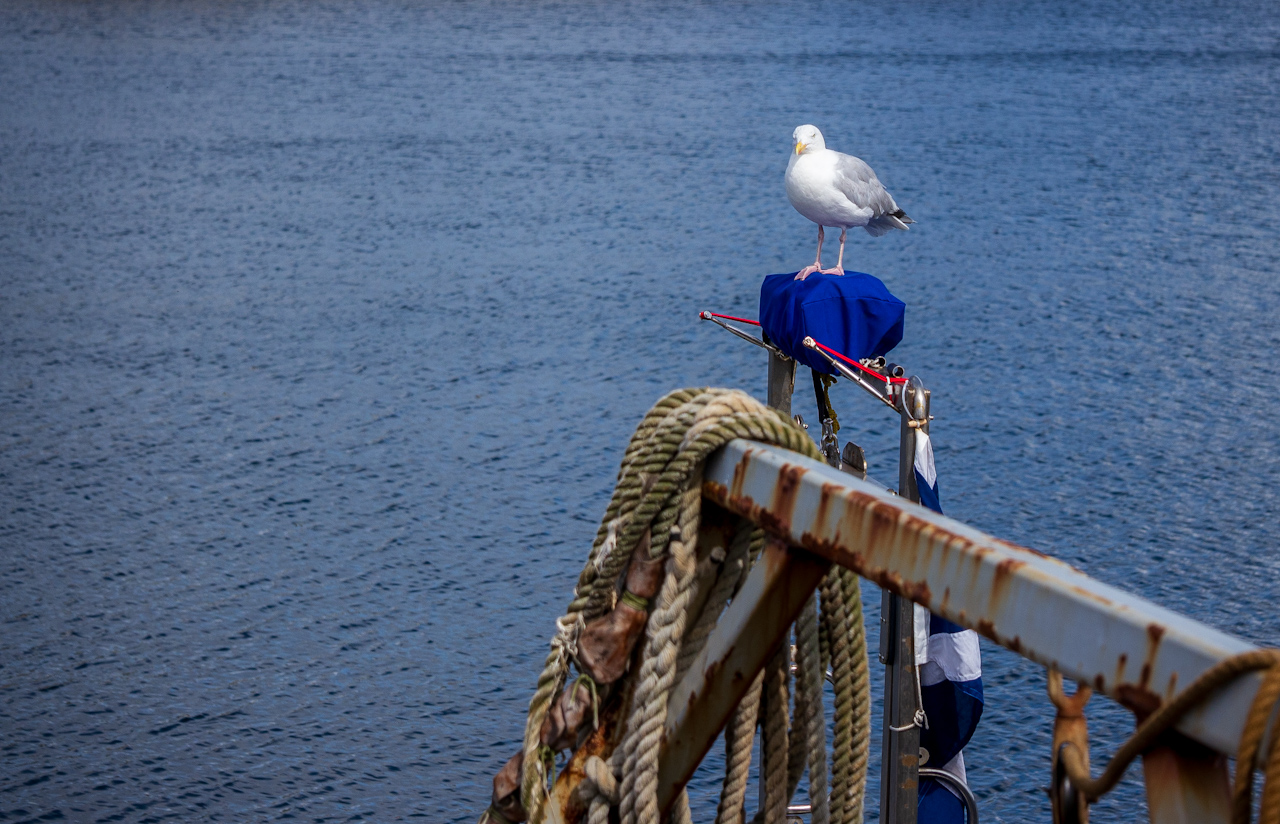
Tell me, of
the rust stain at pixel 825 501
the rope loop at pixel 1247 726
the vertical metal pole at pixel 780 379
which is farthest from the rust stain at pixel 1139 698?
the vertical metal pole at pixel 780 379

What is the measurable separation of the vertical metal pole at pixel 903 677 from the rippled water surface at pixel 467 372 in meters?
2.22

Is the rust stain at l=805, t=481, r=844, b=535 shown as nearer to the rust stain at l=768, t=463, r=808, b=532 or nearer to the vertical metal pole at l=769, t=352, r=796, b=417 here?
the rust stain at l=768, t=463, r=808, b=532

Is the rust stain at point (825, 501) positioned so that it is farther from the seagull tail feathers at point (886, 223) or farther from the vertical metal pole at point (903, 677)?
the seagull tail feathers at point (886, 223)

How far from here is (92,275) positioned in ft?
55.1

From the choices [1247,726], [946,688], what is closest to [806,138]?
[946,688]

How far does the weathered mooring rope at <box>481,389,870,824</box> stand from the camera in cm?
278

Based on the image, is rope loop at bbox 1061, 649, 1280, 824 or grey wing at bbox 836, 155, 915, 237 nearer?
rope loop at bbox 1061, 649, 1280, 824

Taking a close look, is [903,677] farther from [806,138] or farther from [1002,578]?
[806,138]

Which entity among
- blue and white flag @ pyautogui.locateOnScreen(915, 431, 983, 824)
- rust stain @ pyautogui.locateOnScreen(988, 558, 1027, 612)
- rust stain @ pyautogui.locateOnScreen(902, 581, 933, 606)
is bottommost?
blue and white flag @ pyautogui.locateOnScreen(915, 431, 983, 824)

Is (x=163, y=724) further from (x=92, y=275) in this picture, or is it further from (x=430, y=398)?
(x=92, y=275)

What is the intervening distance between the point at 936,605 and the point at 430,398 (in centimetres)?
1095

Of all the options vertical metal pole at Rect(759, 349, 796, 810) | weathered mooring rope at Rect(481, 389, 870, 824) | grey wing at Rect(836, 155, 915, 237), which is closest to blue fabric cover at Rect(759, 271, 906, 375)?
vertical metal pole at Rect(759, 349, 796, 810)

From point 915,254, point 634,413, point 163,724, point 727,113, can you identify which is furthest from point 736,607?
point 727,113

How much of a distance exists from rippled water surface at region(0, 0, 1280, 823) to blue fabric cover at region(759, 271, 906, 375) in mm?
3143
